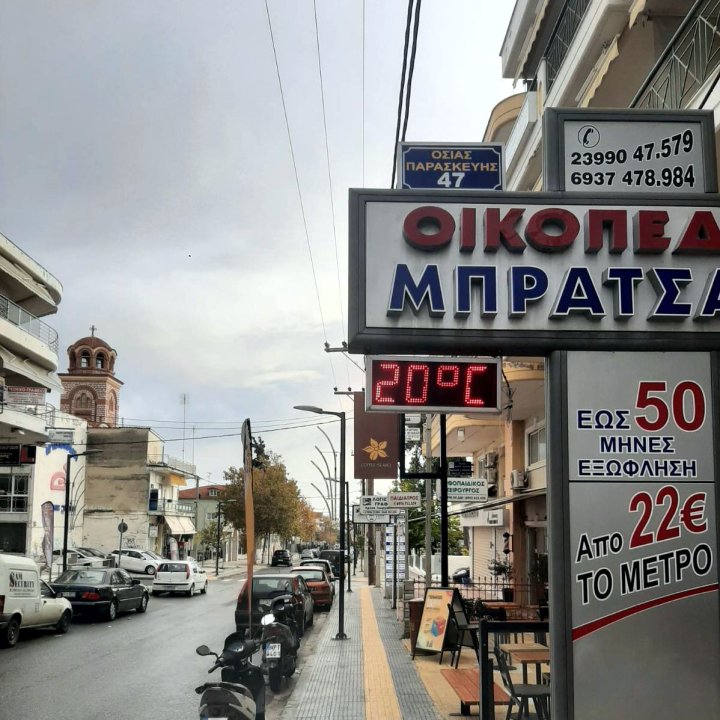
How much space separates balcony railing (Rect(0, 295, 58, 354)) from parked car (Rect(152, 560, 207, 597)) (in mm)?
10853

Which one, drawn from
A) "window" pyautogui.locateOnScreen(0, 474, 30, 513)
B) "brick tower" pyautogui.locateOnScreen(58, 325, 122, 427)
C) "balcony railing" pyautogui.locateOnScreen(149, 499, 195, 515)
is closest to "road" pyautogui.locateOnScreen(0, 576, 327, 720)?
"window" pyautogui.locateOnScreen(0, 474, 30, 513)

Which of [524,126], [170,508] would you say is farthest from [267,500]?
[524,126]

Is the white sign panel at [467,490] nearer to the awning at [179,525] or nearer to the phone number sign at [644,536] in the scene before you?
the phone number sign at [644,536]

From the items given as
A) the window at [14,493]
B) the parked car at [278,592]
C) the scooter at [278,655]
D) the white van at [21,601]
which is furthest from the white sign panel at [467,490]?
the window at [14,493]

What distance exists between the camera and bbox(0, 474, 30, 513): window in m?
54.9

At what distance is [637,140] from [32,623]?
58.0 feet

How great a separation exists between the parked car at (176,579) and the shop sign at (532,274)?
31.9 metres

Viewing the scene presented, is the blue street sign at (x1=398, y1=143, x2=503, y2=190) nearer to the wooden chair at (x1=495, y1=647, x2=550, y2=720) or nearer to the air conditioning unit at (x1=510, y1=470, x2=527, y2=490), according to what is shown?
the wooden chair at (x1=495, y1=647, x2=550, y2=720)

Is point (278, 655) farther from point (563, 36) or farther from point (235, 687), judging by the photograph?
point (563, 36)

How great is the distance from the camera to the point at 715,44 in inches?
465

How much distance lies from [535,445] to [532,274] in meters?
16.3

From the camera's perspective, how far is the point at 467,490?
64.1ft

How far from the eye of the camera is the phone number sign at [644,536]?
A: 21.1 feet

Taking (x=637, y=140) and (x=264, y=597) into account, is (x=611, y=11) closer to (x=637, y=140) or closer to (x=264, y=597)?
(x=637, y=140)
